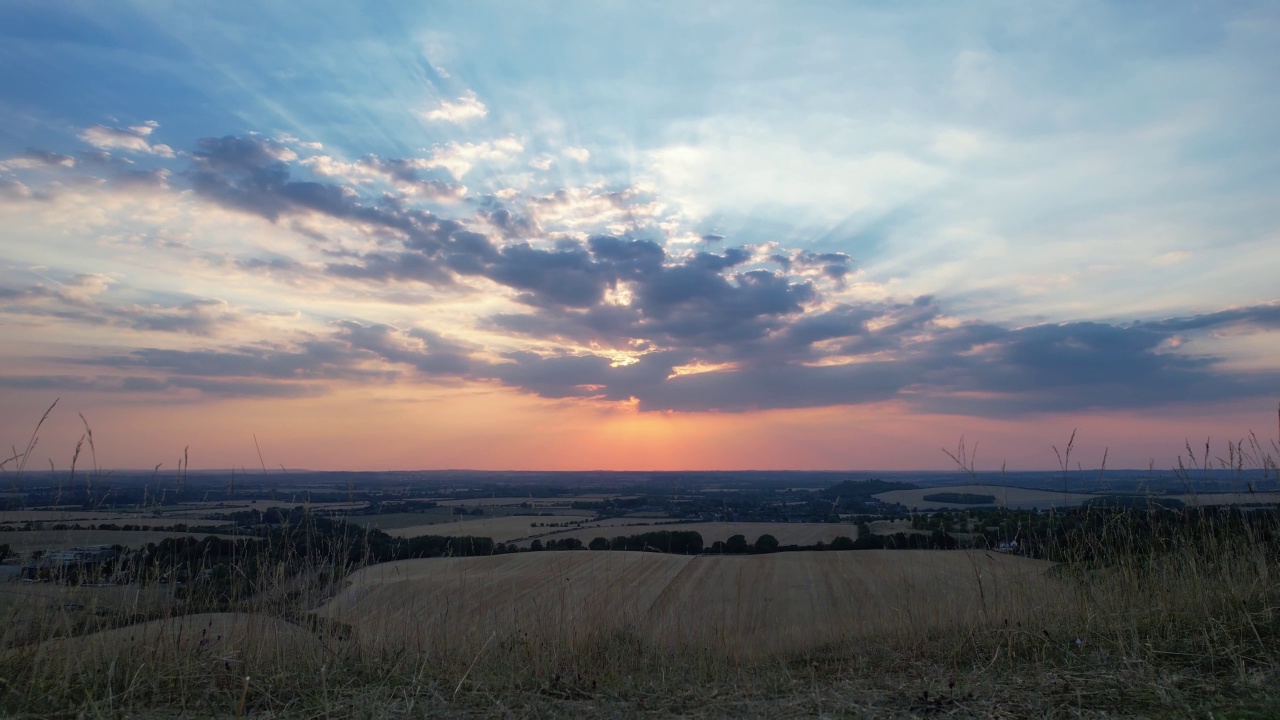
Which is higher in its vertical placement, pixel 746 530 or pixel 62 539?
pixel 62 539

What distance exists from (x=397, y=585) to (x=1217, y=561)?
9.25 m

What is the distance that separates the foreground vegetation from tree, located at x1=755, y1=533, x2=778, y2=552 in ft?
66.1

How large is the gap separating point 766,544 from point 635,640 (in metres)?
23.4

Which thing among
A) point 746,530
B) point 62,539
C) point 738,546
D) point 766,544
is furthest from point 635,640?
point 746,530

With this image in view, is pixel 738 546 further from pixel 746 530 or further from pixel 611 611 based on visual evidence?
pixel 611 611

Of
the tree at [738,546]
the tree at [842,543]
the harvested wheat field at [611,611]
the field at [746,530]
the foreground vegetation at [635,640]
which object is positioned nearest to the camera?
the foreground vegetation at [635,640]

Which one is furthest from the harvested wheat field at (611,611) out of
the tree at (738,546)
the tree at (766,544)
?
the tree at (766,544)

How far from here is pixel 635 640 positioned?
21.8 feet

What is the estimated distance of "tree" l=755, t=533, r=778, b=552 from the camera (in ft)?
94.4

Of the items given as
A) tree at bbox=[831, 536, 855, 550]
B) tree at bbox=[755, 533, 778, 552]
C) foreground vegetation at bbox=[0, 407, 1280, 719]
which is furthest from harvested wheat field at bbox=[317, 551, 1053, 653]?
tree at bbox=[755, 533, 778, 552]

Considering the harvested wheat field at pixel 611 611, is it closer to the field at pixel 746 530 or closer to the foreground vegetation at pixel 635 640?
the foreground vegetation at pixel 635 640

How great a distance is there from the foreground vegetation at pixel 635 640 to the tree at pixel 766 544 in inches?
794

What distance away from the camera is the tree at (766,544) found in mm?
28766

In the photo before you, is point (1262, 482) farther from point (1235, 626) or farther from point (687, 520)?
point (687, 520)
